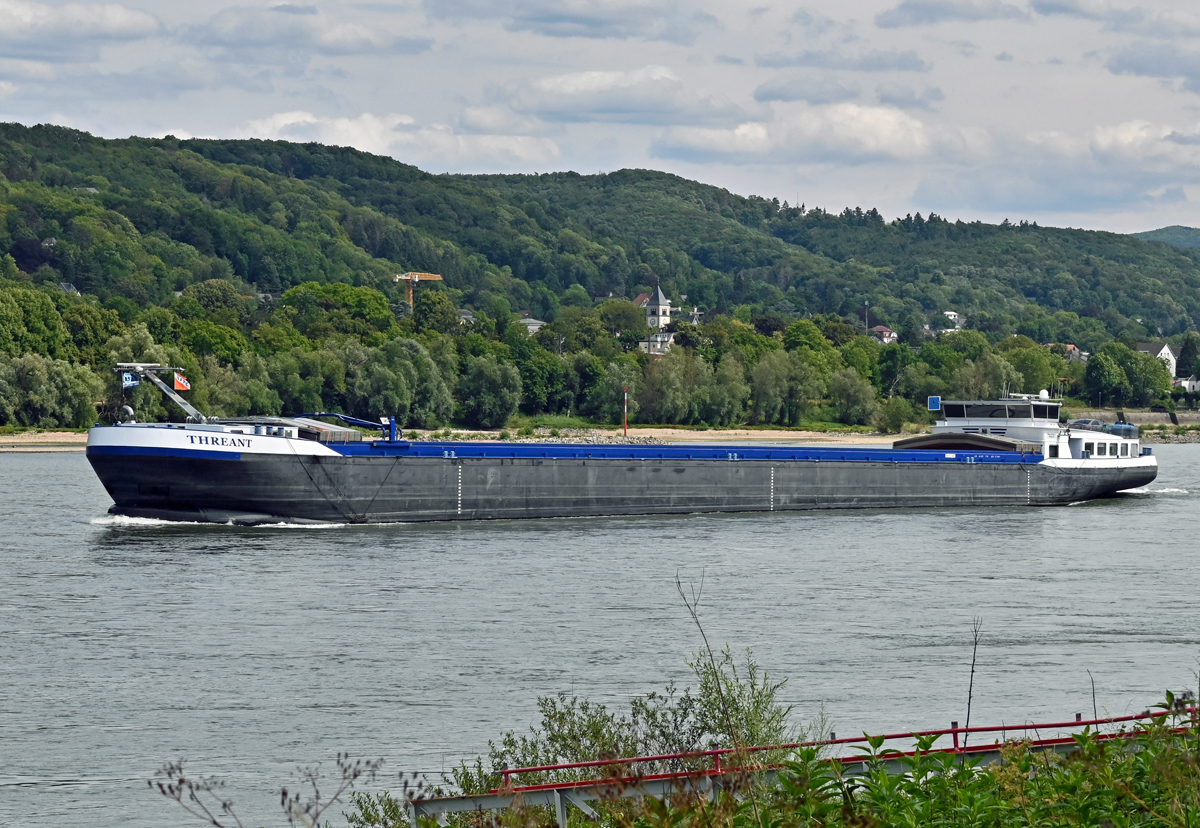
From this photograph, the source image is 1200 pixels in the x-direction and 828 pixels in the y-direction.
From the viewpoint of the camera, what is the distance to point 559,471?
41500mm

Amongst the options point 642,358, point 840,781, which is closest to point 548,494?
point 840,781

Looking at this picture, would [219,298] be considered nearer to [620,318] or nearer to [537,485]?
[620,318]

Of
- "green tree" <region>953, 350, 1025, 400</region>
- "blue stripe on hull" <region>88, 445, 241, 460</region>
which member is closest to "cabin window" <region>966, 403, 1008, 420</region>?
"blue stripe on hull" <region>88, 445, 241, 460</region>

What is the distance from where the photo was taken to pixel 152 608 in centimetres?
2633

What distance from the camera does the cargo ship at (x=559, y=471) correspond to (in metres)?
36.9

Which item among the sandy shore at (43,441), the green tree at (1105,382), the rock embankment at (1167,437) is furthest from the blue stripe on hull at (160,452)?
the green tree at (1105,382)

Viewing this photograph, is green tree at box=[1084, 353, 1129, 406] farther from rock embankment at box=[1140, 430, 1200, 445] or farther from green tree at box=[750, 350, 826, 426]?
green tree at box=[750, 350, 826, 426]

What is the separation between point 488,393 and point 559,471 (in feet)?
231

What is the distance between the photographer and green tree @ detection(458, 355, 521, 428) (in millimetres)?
110625

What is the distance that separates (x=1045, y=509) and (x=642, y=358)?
3436 inches

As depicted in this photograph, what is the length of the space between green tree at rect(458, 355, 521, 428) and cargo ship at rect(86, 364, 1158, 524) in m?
60.4

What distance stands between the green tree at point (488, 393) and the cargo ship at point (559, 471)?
60.4 meters

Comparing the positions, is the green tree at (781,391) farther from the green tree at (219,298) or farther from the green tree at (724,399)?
the green tree at (219,298)

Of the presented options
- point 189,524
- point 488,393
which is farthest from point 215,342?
point 189,524
